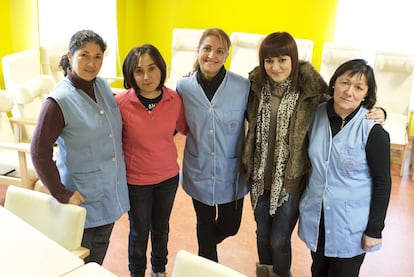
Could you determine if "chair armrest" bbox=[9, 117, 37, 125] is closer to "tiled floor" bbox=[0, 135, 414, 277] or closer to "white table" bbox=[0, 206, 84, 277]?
"tiled floor" bbox=[0, 135, 414, 277]

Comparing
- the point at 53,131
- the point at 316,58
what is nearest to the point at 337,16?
the point at 316,58

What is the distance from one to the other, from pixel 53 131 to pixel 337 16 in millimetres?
4278

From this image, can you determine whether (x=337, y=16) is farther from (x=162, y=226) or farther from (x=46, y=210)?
(x=46, y=210)

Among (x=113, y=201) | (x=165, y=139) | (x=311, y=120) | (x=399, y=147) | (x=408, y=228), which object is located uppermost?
(x=311, y=120)

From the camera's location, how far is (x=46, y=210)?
166 centimetres

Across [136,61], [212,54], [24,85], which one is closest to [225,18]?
[24,85]

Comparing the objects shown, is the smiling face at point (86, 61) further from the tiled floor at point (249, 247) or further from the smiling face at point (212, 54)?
the tiled floor at point (249, 247)

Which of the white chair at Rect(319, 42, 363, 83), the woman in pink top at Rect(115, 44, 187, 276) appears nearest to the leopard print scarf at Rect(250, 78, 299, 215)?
the woman in pink top at Rect(115, 44, 187, 276)

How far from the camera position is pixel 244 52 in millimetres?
5230

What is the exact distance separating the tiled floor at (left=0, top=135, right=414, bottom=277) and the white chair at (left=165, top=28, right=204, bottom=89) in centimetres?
237

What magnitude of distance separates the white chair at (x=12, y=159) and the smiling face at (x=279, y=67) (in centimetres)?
158

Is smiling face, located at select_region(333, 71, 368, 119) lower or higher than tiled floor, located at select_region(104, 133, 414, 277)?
higher

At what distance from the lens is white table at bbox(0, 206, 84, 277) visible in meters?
1.27

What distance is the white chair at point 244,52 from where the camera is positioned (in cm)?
514
